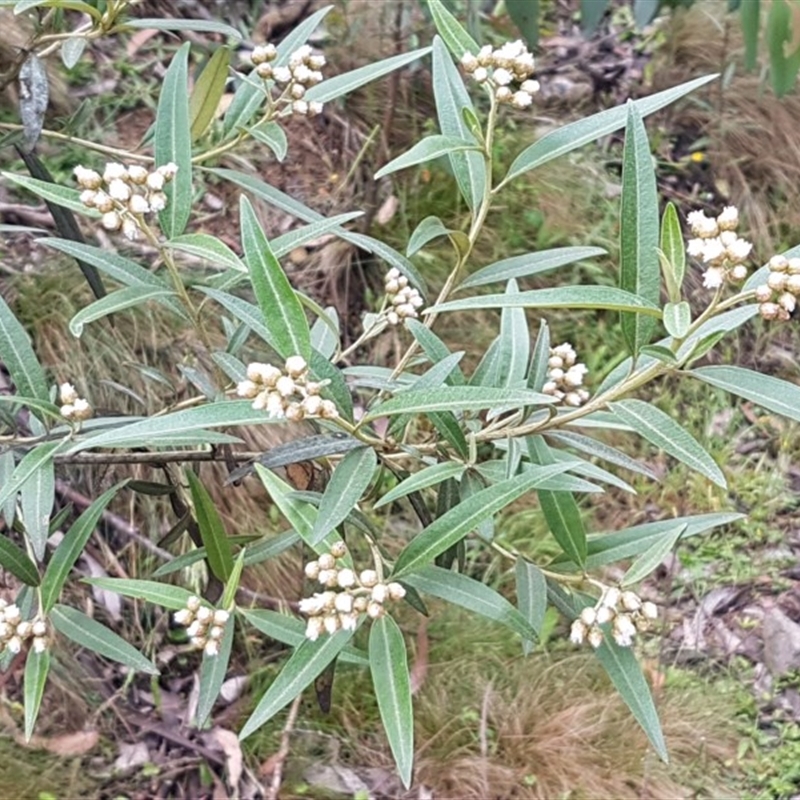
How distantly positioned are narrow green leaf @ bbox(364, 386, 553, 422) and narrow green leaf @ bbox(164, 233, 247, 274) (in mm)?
151

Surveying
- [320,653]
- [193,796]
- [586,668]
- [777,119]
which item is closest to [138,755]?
[193,796]

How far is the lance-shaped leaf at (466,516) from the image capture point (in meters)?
0.70

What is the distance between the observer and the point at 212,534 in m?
0.93

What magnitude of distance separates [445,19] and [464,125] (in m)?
0.11

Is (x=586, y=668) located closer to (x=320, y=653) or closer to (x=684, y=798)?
(x=684, y=798)

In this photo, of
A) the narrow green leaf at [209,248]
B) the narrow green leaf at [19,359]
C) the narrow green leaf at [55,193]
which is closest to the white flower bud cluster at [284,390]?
the narrow green leaf at [209,248]

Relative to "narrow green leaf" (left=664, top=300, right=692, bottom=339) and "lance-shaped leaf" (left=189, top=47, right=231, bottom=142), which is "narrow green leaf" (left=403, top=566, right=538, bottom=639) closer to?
"narrow green leaf" (left=664, top=300, right=692, bottom=339)

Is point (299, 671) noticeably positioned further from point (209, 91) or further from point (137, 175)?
point (209, 91)

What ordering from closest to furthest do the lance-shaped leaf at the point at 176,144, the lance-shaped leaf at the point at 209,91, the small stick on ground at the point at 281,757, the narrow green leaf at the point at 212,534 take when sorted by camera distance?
the lance-shaped leaf at the point at 176,144
the narrow green leaf at the point at 212,534
the lance-shaped leaf at the point at 209,91
the small stick on ground at the point at 281,757

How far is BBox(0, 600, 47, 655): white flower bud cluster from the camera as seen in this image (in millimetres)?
822

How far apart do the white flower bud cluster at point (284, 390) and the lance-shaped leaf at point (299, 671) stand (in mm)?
213

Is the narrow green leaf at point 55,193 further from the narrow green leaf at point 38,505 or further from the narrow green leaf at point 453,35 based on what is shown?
the narrow green leaf at point 453,35

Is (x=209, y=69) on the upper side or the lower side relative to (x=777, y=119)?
upper

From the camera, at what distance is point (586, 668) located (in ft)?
6.09
